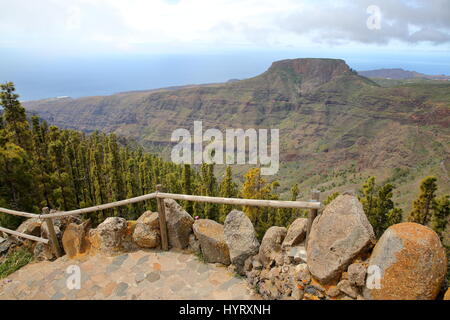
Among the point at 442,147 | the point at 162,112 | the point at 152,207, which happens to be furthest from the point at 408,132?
the point at 162,112

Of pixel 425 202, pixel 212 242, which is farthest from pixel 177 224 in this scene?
pixel 425 202

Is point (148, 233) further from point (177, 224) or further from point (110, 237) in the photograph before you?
point (110, 237)

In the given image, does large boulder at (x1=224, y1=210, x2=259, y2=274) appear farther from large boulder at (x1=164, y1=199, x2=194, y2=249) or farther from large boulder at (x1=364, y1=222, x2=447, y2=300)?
large boulder at (x1=364, y1=222, x2=447, y2=300)

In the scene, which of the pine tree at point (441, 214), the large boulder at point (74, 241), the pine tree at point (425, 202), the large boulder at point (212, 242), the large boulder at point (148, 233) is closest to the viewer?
the large boulder at point (212, 242)

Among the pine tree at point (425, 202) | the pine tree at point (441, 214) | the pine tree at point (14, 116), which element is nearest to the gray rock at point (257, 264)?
the pine tree at point (14, 116)

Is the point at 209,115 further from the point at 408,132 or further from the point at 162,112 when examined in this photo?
the point at 408,132

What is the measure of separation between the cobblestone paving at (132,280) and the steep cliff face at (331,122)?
61.2m

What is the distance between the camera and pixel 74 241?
233 inches

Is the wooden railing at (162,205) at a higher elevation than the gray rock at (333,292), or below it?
higher

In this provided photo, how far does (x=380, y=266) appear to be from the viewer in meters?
3.27

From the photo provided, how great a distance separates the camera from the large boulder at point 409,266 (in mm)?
3047

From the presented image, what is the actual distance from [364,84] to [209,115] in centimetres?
10115

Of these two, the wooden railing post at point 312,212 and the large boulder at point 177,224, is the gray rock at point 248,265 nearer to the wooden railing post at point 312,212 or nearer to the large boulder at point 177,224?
the wooden railing post at point 312,212
